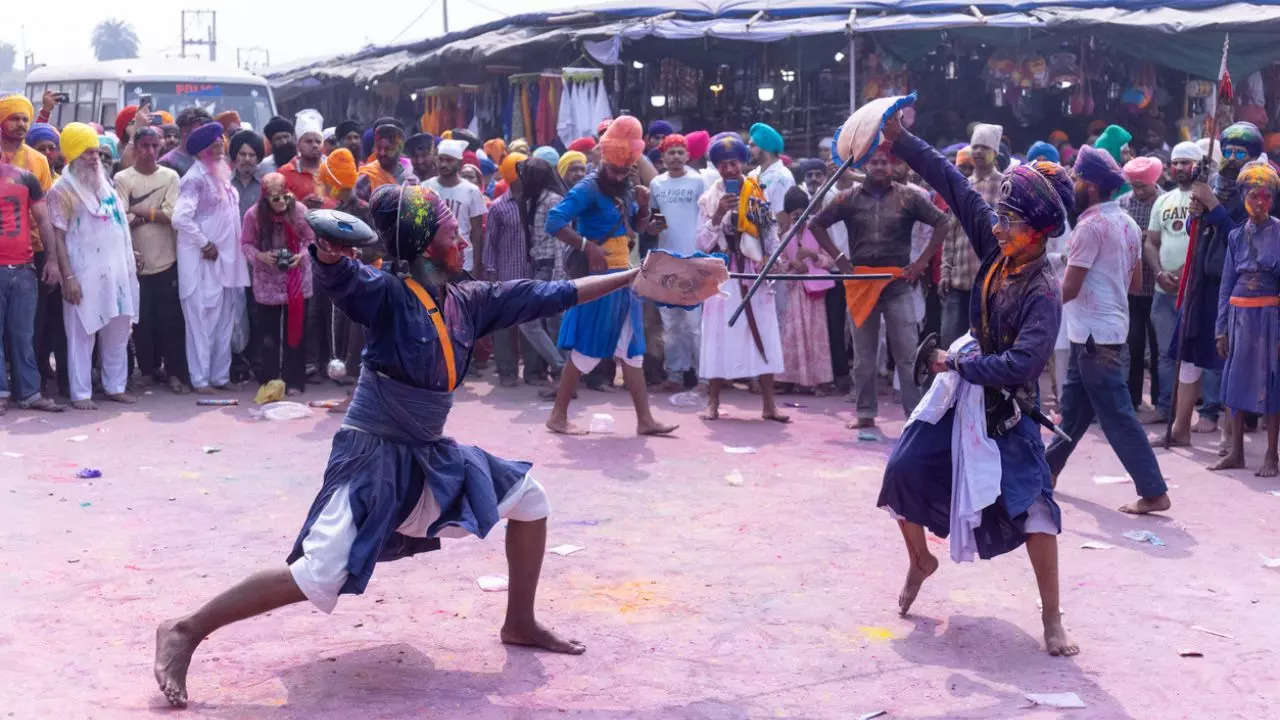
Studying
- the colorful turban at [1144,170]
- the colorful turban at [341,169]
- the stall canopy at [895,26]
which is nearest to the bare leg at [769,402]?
the colorful turban at [1144,170]

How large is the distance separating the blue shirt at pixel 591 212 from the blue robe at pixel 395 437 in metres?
4.52

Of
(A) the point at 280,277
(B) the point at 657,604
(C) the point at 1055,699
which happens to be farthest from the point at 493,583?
(A) the point at 280,277

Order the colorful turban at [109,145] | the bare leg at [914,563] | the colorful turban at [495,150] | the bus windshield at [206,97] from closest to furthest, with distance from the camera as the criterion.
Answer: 1. the bare leg at [914,563]
2. the colorful turban at [109,145]
3. the colorful turban at [495,150]
4. the bus windshield at [206,97]

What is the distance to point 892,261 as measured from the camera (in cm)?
943

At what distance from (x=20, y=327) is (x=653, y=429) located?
451cm

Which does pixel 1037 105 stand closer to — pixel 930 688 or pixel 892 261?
pixel 892 261

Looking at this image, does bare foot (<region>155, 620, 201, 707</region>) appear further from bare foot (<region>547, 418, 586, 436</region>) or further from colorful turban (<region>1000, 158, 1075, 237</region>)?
bare foot (<region>547, 418, 586, 436</region>)

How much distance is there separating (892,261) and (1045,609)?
14.7ft

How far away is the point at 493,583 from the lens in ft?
19.5

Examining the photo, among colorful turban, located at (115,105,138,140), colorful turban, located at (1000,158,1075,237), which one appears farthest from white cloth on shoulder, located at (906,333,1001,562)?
colorful turban, located at (115,105,138,140)

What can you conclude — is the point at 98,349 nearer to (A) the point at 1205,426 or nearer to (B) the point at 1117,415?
(B) the point at 1117,415

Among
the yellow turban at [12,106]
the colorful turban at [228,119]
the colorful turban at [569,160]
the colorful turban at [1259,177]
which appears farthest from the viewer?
the colorful turban at [228,119]

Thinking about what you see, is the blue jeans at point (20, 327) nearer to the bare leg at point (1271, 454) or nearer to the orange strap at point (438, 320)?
the orange strap at point (438, 320)

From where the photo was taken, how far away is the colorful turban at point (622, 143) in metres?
9.22
